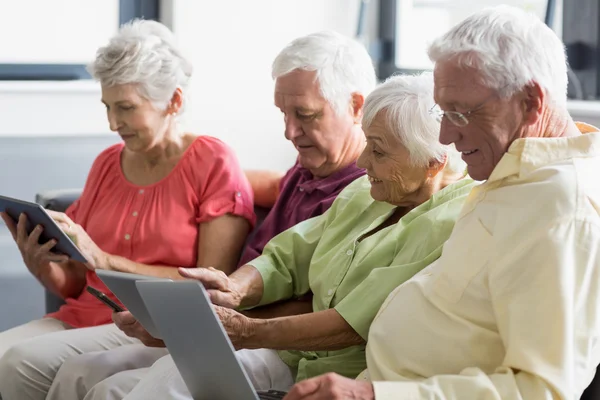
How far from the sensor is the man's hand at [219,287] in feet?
6.39

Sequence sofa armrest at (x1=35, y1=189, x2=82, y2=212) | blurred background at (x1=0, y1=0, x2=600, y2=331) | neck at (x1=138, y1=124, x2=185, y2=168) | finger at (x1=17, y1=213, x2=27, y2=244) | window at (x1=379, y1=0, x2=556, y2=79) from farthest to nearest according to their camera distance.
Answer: window at (x1=379, y1=0, x2=556, y2=79), blurred background at (x1=0, y1=0, x2=600, y2=331), sofa armrest at (x1=35, y1=189, x2=82, y2=212), neck at (x1=138, y1=124, x2=185, y2=168), finger at (x1=17, y1=213, x2=27, y2=244)

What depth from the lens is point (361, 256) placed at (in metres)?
1.85

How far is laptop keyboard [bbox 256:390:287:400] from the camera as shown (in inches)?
73.0

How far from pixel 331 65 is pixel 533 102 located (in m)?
0.83

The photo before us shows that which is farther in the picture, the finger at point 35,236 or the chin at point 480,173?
the finger at point 35,236

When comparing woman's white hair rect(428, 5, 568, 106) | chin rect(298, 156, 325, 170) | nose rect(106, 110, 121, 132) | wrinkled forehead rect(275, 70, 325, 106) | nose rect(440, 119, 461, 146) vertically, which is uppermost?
woman's white hair rect(428, 5, 568, 106)

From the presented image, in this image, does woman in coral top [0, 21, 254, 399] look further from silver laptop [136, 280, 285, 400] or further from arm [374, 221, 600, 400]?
arm [374, 221, 600, 400]

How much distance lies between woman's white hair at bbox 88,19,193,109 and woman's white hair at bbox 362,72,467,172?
36.0 inches

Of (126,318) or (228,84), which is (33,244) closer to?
(126,318)

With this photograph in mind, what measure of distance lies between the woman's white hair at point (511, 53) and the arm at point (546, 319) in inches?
10.1

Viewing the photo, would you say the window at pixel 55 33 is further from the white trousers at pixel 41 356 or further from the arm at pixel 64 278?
the white trousers at pixel 41 356

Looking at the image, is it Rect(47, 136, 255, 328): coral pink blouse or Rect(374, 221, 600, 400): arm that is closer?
Rect(374, 221, 600, 400): arm

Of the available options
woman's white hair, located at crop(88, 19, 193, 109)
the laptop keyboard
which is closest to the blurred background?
woman's white hair, located at crop(88, 19, 193, 109)

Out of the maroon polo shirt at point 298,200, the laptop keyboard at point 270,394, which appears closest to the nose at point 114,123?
the maroon polo shirt at point 298,200
